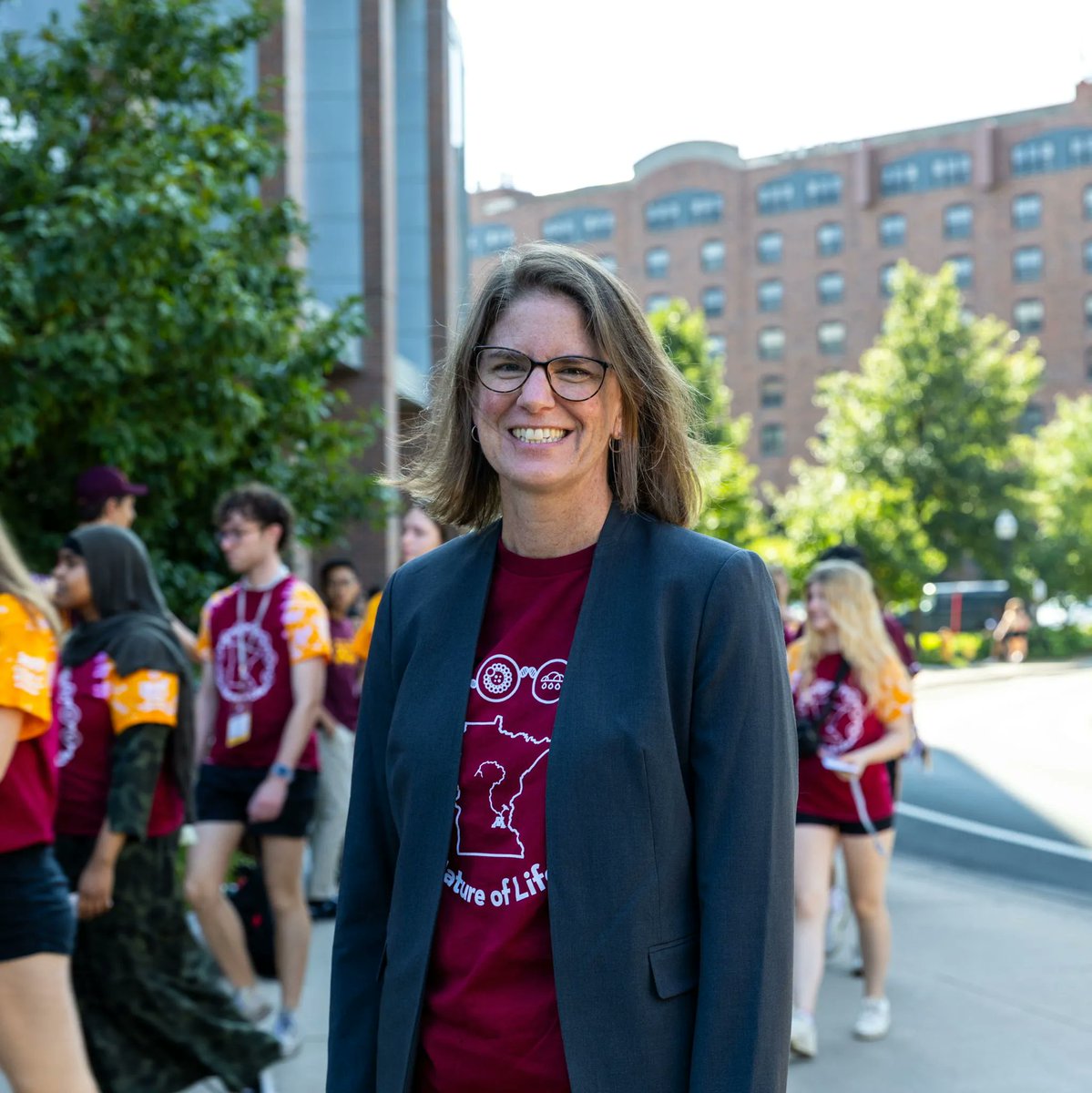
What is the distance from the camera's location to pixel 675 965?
6.47 feet

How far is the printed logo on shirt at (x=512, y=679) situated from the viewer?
2.10 meters

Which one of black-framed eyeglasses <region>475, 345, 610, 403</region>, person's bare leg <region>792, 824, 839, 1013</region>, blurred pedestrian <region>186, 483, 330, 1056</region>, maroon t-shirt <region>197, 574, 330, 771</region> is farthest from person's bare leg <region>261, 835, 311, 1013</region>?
black-framed eyeglasses <region>475, 345, 610, 403</region>

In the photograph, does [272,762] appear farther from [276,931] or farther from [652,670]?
[652,670]

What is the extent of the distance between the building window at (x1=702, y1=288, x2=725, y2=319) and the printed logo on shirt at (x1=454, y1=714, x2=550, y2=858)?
7923 cm

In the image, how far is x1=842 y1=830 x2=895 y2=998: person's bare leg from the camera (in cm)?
592

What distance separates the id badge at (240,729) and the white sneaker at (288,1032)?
109 cm

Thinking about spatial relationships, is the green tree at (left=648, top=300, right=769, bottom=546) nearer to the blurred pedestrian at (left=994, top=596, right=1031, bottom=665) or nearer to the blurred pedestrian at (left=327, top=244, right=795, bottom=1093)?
the blurred pedestrian at (left=994, top=596, right=1031, bottom=665)

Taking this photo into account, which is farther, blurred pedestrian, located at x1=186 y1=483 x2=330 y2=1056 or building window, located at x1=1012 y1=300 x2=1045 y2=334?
building window, located at x1=1012 y1=300 x2=1045 y2=334

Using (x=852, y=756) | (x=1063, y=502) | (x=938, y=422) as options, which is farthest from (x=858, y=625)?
(x=1063, y=502)

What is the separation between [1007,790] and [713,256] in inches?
2662

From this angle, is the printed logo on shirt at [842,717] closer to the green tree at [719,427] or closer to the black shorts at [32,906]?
the black shorts at [32,906]

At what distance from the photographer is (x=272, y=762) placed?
5332 mm

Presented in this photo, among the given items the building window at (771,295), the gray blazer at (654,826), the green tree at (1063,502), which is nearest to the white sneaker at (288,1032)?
the gray blazer at (654,826)

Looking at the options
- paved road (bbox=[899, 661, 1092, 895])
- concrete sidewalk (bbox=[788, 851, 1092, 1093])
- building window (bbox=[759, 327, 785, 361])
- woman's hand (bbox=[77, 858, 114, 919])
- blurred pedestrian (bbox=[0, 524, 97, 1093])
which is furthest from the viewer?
building window (bbox=[759, 327, 785, 361])
